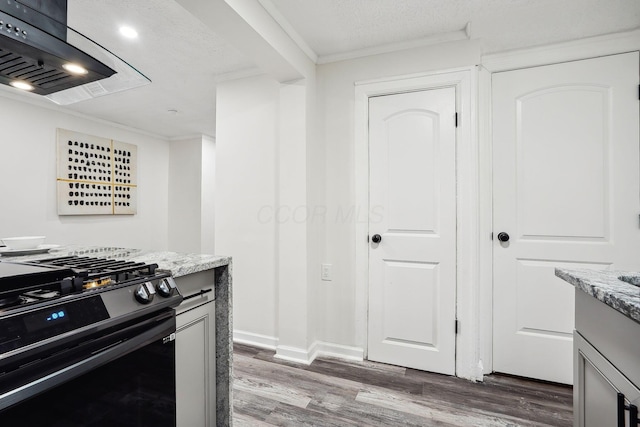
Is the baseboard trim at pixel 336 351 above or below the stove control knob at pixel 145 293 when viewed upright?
below

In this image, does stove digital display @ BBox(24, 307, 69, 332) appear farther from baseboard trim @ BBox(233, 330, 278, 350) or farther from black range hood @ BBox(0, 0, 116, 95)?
baseboard trim @ BBox(233, 330, 278, 350)

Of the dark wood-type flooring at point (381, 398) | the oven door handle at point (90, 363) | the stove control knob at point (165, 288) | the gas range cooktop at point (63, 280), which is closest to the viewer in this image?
the oven door handle at point (90, 363)

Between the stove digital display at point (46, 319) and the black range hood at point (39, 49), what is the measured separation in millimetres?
831

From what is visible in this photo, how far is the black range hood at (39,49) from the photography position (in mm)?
940

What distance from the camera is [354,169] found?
248cm

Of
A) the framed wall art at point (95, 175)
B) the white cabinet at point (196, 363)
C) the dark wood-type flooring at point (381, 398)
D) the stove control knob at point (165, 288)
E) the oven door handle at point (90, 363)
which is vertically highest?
the framed wall art at point (95, 175)

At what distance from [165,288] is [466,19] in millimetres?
2340

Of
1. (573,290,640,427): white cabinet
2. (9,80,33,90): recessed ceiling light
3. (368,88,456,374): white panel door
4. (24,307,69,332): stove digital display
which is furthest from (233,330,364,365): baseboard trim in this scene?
(9,80,33,90): recessed ceiling light

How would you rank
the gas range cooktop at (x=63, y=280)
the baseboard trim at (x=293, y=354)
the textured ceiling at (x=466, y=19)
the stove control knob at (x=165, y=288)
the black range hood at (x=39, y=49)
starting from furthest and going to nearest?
the baseboard trim at (x=293, y=354) < the textured ceiling at (x=466, y=19) < the stove control knob at (x=165, y=288) < the black range hood at (x=39, y=49) < the gas range cooktop at (x=63, y=280)

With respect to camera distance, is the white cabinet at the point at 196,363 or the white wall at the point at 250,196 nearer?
the white cabinet at the point at 196,363

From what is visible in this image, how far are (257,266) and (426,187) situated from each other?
1566mm

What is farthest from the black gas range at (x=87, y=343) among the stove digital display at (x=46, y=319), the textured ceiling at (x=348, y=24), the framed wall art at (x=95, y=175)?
the framed wall art at (x=95, y=175)

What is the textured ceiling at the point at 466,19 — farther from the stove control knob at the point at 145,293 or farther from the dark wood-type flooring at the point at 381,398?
the dark wood-type flooring at the point at 381,398

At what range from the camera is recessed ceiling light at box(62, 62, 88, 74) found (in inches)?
44.9
